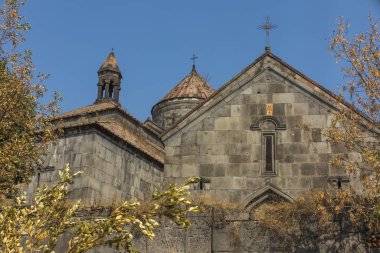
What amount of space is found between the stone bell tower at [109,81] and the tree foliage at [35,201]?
490 inches

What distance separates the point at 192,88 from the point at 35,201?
24176 mm

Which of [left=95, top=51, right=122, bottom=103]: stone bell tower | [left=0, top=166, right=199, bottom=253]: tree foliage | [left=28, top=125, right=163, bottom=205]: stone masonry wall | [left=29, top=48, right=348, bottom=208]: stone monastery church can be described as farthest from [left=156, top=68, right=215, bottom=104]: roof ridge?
[left=0, top=166, right=199, bottom=253]: tree foliage

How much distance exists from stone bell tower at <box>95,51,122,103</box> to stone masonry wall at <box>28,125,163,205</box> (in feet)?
24.8

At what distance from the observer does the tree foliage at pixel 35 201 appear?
21.3 ft

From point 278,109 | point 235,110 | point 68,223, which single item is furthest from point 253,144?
point 68,223

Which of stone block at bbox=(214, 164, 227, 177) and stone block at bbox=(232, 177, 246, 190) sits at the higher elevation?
stone block at bbox=(214, 164, 227, 177)

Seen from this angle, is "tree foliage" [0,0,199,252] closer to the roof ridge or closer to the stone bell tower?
the stone bell tower

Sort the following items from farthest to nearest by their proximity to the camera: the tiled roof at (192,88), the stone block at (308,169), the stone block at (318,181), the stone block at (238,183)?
the tiled roof at (192,88)
the stone block at (238,183)
the stone block at (308,169)
the stone block at (318,181)

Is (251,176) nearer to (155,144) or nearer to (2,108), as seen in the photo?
(2,108)

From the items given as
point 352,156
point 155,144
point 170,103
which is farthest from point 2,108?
point 170,103

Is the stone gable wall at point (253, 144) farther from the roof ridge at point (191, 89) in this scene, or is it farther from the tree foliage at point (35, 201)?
the roof ridge at point (191, 89)

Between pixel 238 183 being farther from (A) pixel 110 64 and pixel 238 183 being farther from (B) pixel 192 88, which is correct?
(B) pixel 192 88

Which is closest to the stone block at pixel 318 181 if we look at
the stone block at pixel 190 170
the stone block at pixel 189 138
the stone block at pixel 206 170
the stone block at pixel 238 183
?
the stone block at pixel 238 183

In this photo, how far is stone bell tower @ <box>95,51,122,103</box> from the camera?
1109 inches
